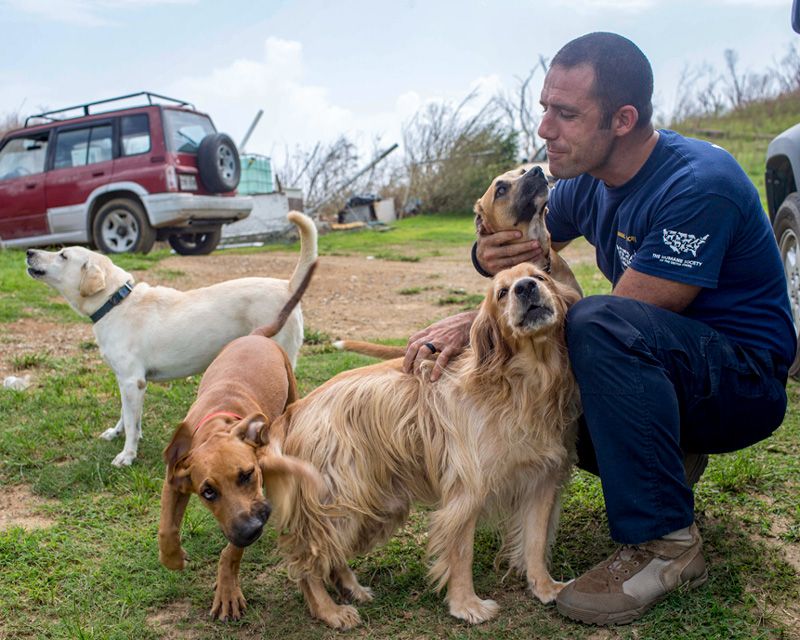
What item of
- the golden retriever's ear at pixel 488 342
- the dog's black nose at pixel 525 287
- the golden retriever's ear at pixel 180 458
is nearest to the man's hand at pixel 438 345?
the golden retriever's ear at pixel 488 342

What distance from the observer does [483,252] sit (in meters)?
3.71

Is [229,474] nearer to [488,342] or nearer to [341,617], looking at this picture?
[341,617]

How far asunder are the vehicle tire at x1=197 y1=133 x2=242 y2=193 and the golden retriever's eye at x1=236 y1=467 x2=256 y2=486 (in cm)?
1035

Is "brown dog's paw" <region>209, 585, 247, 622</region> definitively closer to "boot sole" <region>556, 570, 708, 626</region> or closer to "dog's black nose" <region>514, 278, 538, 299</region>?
"boot sole" <region>556, 570, 708, 626</region>

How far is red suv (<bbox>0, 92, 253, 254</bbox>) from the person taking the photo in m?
12.1

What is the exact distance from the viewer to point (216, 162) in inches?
495

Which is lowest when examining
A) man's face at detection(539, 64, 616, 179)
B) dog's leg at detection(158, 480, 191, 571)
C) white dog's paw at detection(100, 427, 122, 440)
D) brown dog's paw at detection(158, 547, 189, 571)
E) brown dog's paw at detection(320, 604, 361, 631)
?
brown dog's paw at detection(320, 604, 361, 631)

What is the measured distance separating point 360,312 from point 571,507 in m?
5.37

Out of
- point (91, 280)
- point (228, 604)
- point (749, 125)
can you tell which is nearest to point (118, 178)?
point (91, 280)

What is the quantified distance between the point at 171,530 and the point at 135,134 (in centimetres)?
1064

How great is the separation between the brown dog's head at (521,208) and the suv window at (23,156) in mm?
11083

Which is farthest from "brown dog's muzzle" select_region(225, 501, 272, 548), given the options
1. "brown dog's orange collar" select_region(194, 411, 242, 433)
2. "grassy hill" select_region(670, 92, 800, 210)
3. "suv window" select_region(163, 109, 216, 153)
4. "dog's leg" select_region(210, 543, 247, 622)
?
"grassy hill" select_region(670, 92, 800, 210)

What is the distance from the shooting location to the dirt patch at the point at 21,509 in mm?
3639

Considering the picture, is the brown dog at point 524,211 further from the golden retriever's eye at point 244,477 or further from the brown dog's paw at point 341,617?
the brown dog's paw at point 341,617
